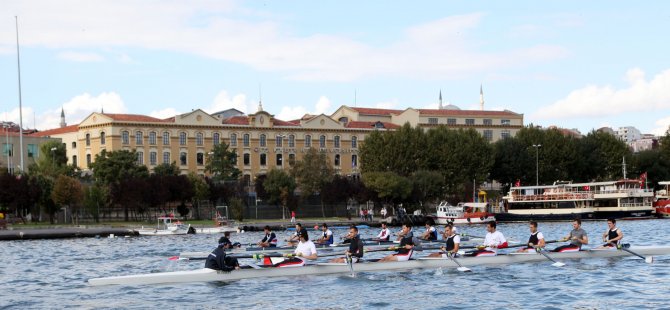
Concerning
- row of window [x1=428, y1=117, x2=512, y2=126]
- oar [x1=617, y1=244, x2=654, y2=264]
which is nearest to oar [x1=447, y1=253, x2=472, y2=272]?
oar [x1=617, y1=244, x2=654, y2=264]

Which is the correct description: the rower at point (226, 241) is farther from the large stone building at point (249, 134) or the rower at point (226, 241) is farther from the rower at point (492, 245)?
the large stone building at point (249, 134)

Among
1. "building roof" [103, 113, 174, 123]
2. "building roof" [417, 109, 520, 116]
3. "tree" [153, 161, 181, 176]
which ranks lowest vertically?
"tree" [153, 161, 181, 176]

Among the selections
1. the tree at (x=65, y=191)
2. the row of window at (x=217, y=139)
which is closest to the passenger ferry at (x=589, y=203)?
the row of window at (x=217, y=139)

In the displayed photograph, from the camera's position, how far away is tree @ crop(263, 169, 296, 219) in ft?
349

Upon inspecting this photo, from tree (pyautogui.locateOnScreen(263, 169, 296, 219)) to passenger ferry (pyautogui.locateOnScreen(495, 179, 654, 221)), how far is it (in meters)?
24.3

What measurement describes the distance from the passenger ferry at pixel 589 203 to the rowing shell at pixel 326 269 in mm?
60764

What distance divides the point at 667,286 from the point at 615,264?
7320mm

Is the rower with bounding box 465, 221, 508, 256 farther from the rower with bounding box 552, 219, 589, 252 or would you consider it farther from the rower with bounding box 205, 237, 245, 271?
the rower with bounding box 205, 237, 245, 271

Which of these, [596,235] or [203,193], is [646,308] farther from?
[203,193]

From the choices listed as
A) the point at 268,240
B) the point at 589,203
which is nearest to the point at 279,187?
the point at 589,203

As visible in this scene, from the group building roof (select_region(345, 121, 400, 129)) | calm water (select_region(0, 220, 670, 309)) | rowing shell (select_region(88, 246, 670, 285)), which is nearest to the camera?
calm water (select_region(0, 220, 670, 309))

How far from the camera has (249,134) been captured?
13288 cm

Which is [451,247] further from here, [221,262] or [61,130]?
[61,130]

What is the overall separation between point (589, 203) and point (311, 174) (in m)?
33.2
